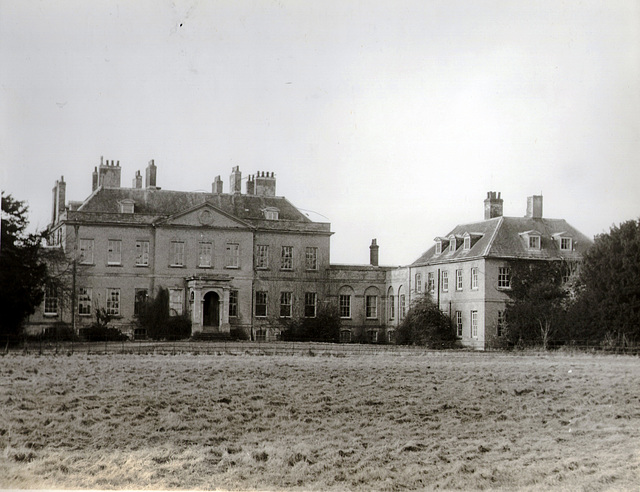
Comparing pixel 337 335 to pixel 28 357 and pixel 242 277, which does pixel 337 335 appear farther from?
pixel 28 357

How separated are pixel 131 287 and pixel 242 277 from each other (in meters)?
2.33

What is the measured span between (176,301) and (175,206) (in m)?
2.02

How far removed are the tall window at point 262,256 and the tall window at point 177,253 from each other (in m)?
1.65

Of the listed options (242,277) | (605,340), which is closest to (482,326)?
(605,340)

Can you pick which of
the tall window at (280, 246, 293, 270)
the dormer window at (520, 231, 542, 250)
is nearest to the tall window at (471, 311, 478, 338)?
the dormer window at (520, 231, 542, 250)

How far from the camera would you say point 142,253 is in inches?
611

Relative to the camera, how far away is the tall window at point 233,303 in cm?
1545

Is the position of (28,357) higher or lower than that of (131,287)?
lower

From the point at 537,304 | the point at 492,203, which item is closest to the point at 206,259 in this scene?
the point at 492,203

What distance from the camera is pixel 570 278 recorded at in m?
21.4

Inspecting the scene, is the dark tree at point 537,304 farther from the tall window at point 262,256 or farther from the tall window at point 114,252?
the tall window at point 114,252

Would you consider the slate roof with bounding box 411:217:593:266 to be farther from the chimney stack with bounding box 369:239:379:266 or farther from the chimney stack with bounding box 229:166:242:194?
the chimney stack with bounding box 229:166:242:194

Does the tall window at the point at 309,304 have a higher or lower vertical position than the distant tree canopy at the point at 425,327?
higher

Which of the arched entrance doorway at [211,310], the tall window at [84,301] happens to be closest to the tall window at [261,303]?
the arched entrance doorway at [211,310]
